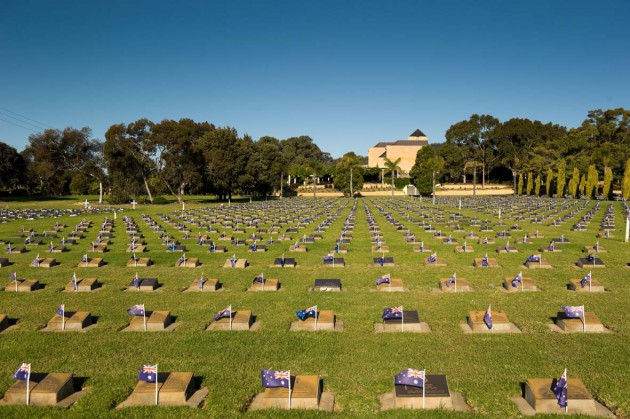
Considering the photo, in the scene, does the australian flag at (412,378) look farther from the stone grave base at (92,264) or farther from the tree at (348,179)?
the tree at (348,179)

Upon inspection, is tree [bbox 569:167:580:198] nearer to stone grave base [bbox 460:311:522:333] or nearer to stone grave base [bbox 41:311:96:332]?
stone grave base [bbox 460:311:522:333]

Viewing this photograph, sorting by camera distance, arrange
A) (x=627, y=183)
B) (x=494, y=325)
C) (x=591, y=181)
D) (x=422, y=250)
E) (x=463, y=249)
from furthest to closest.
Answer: (x=591, y=181), (x=627, y=183), (x=463, y=249), (x=422, y=250), (x=494, y=325)

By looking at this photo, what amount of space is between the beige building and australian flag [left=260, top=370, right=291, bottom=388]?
144952mm

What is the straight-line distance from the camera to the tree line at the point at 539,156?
81438 millimetres

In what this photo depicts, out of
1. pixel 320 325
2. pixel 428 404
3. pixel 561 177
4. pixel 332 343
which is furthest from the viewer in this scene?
pixel 561 177

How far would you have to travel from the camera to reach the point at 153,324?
12.2 m

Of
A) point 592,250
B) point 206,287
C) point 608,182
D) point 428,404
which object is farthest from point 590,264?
point 608,182

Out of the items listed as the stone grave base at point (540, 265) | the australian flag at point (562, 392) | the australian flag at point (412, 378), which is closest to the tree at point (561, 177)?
the stone grave base at point (540, 265)

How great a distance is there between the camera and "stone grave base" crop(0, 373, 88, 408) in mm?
8062

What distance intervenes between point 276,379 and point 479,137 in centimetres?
11963

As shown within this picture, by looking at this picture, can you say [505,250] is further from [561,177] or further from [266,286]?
[561,177]

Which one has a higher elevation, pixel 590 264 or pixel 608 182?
pixel 608 182

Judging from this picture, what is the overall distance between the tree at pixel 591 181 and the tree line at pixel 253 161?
0.58 ft

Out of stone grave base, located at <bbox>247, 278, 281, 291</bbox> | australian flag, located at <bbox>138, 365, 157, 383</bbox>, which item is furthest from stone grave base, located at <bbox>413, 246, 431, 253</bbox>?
australian flag, located at <bbox>138, 365, 157, 383</bbox>
